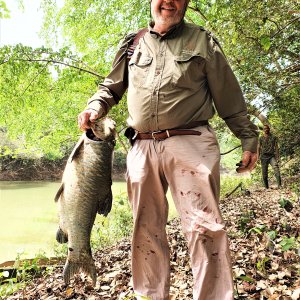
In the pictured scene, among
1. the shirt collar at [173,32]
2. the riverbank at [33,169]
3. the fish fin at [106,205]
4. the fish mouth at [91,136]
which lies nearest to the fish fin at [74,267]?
the fish fin at [106,205]

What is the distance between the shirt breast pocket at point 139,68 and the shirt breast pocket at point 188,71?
0.69 ft

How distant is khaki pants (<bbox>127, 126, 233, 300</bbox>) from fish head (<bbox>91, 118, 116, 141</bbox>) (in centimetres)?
36

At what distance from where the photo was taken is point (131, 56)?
262 cm

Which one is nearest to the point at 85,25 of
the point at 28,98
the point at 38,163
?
the point at 28,98

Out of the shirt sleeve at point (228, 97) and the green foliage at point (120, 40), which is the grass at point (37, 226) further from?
the shirt sleeve at point (228, 97)

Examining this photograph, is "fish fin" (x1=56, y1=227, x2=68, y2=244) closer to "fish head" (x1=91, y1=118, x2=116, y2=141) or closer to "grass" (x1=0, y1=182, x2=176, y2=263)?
"fish head" (x1=91, y1=118, x2=116, y2=141)

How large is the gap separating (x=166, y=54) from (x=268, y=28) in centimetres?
484

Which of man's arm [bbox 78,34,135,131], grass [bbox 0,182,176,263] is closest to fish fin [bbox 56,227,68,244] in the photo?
man's arm [bbox 78,34,135,131]

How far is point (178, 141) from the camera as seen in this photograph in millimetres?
2363

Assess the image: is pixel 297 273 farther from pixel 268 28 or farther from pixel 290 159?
pixel 290 159

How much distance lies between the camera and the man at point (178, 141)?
2.21 meters

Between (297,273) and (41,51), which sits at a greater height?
(41,51)

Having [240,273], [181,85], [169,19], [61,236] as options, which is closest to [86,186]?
[61,236]

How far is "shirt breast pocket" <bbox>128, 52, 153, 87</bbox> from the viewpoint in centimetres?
245
